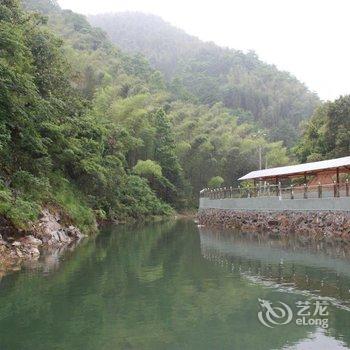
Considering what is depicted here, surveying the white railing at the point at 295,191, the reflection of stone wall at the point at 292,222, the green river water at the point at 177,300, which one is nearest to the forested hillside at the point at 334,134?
the white railing at the point at 295,191

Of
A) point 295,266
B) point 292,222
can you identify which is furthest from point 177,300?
point 292,222

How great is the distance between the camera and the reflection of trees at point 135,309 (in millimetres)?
6445

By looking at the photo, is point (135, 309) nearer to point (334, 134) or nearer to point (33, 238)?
point (33, 238)

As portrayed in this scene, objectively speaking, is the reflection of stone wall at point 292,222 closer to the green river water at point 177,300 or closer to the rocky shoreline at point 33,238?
the green river water at point 177,300

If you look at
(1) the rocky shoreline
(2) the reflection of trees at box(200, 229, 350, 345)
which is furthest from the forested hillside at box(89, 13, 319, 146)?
(2) the reflection of trees at box(200, 229, 350, 345)

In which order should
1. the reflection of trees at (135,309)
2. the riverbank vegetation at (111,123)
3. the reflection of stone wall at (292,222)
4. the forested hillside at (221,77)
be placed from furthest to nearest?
the forested hillside at (221,77) < the riverbank vegetation at (111,123) < the reflection of stone wall at (292,222) < the reflection of trees at (135,309)

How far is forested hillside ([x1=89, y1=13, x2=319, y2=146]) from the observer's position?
6838cm

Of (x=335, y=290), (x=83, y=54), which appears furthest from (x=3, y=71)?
(x=83, y=54)

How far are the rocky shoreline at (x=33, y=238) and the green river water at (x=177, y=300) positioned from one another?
64cm

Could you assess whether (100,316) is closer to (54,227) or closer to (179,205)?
(54,227)

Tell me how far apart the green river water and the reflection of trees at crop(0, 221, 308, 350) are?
0.05 feet

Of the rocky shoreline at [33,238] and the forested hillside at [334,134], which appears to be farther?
the forested hillside at [334,134]

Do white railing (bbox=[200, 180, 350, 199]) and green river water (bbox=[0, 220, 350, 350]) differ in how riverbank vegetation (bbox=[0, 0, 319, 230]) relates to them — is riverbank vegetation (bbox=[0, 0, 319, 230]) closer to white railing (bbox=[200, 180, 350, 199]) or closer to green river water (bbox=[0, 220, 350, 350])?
green river water (bbox=[0, 220, 350, 350])

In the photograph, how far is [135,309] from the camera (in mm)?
8086
